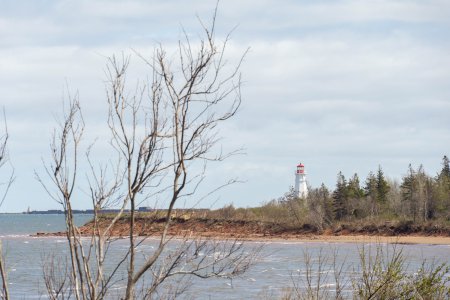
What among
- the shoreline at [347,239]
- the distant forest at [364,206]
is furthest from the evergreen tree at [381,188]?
the shoreline at [347,239]

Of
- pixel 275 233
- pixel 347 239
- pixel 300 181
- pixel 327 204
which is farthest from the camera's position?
pixel 300 181

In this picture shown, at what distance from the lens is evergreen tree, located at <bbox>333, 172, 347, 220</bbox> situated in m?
Answer: 73.4

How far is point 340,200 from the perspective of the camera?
74.1m

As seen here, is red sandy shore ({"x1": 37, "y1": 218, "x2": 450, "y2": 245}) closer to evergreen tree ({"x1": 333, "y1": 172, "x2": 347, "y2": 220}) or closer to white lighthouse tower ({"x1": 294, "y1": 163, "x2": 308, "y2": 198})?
evergreen tree ({"x1": 333, "y1": 172, "x2": 347, "y2": 220})

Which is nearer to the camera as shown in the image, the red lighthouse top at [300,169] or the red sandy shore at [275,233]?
the red sandy shore at [275,233]

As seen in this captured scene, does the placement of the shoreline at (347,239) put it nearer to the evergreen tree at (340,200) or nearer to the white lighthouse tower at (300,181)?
the evergreen tree at (340,200)

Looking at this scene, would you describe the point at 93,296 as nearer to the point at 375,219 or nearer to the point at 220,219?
the point at 375,219

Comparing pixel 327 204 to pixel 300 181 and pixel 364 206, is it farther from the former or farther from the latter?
pixel 300 181

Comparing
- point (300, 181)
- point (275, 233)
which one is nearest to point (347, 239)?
point (275, 233)

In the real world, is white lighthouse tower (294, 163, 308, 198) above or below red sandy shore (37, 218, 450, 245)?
above

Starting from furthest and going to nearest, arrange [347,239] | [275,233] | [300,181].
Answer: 1. [300,181]
2. [275,233]
3. [347,239]

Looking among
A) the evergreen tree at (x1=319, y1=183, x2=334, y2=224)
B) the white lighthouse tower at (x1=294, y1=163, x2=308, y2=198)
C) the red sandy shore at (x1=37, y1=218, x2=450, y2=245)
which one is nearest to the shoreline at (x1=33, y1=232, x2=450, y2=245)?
the red sandy shore at (x1=37, y1=218, x2=450, y2=245)

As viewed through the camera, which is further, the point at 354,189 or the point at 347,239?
the point at 354,189

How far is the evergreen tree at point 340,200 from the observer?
7338cm
